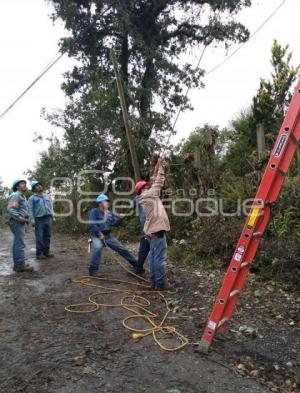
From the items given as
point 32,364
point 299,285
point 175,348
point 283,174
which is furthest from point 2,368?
point 299,285

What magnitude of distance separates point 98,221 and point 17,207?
1547 mm

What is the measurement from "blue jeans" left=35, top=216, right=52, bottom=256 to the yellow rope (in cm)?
204

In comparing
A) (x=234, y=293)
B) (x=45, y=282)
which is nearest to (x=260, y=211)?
(x=234, y=293)

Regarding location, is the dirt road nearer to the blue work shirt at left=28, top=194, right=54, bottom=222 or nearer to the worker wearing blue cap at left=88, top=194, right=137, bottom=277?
the worker wearing blue cap at left=88, top=194, right=137, bottom=277

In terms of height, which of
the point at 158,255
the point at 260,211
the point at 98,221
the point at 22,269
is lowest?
the point at 22,269

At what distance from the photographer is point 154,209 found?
6.26 metres

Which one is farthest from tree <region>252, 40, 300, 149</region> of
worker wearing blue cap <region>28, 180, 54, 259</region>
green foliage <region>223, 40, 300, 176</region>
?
worker wearing blue cap <region>28, 180, 54, 259</region>

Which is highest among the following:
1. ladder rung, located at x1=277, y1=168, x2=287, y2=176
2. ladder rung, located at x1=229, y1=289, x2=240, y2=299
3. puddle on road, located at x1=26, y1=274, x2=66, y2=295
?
ladder rung, located at x1=277, y1=168, x2=287, y2=176

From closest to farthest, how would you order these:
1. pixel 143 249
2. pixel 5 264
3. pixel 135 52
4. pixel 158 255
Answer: pixel 158 255, pixel 143 249, pixel 5 264, pixel 135 52

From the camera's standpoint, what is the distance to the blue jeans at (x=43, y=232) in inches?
347

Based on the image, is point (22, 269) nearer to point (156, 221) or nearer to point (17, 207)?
point (17, 207)

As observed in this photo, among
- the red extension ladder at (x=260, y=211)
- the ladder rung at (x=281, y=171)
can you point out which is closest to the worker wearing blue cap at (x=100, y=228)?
the red extension ladder at (x=260, y=211)

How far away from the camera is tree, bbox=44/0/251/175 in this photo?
14.9 meters

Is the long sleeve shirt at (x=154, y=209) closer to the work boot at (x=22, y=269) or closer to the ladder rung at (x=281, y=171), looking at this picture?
the ladder rung at (x=281, y=171)
